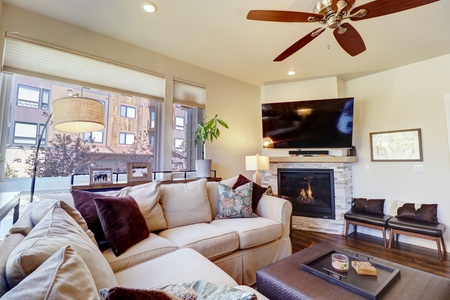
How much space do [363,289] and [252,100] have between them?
141 inches

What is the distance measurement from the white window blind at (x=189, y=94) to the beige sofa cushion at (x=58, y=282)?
9.48 feet

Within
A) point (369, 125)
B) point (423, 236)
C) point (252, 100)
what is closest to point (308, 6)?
point (252, 100)

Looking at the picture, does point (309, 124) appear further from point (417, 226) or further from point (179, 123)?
point (179, 123)

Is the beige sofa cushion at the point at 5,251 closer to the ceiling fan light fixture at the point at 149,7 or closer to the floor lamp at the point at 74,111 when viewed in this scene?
the floor lamp at the point at 74,111

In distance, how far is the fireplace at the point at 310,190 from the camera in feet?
12.3

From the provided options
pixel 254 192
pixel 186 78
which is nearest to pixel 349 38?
pixel 254 192

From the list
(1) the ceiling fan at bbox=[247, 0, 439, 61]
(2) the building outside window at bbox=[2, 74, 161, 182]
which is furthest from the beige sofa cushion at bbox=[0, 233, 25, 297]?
(1) the ceiling fan at bbox=[247, 0, 439, 61]

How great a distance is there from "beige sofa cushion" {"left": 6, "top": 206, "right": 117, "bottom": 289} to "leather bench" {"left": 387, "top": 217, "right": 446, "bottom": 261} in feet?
11.4

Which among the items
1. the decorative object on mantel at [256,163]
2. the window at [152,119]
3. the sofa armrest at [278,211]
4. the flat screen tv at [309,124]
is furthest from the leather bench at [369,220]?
the window at [152,119]

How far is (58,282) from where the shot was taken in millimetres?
529

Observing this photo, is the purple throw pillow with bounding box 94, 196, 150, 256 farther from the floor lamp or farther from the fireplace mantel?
the fireplace mantel

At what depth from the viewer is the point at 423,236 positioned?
2.69 metres

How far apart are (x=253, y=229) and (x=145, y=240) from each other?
1017 millimetres

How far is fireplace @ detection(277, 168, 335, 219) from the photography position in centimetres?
375
